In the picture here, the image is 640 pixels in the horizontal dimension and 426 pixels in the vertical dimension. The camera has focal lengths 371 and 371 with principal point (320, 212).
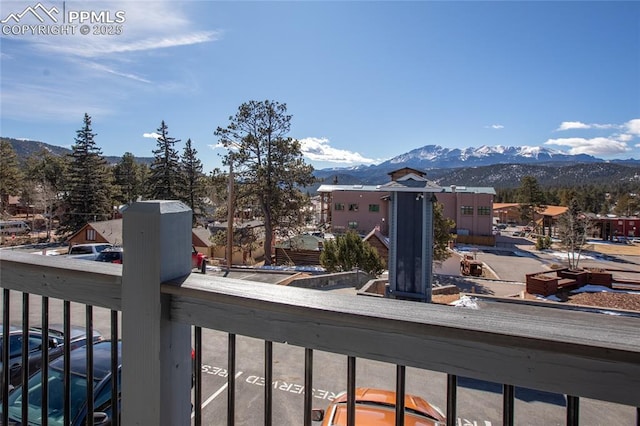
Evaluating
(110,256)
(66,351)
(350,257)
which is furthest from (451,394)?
(350,257)

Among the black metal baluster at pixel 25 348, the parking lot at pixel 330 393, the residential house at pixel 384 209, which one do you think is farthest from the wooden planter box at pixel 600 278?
the residential house at pixel 384 209

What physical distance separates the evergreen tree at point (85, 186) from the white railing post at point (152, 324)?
93.3 ft

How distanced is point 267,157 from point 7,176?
992 inches

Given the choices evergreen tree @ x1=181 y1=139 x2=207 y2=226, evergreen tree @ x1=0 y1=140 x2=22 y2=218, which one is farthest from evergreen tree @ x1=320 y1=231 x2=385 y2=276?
evergreen tree @ x1=0 y1=140 x2=22 y2=218

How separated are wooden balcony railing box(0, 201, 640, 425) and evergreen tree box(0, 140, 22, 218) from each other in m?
35.6

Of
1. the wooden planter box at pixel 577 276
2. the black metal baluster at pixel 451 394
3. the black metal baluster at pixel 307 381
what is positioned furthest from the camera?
the wooden planter box at pixel 577 276

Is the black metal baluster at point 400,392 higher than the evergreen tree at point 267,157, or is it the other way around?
the evergreen tree at point 267,157

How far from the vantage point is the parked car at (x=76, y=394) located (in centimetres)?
204

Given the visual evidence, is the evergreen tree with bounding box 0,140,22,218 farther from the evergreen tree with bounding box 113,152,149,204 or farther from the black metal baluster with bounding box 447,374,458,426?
the black metal baluster with bounding box 447,374,458,426

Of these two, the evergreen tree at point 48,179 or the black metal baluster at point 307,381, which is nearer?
the black metal baluster at point 307,381

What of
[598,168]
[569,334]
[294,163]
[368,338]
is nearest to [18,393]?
[368,338]

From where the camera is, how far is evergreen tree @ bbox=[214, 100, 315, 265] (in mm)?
18406

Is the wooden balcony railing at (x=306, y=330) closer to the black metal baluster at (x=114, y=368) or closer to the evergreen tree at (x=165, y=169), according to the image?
the black metal baluster at (x=114, y=368)

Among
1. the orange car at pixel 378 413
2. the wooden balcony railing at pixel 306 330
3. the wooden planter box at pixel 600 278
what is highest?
the wooden balcony railing at pixel 306 330
